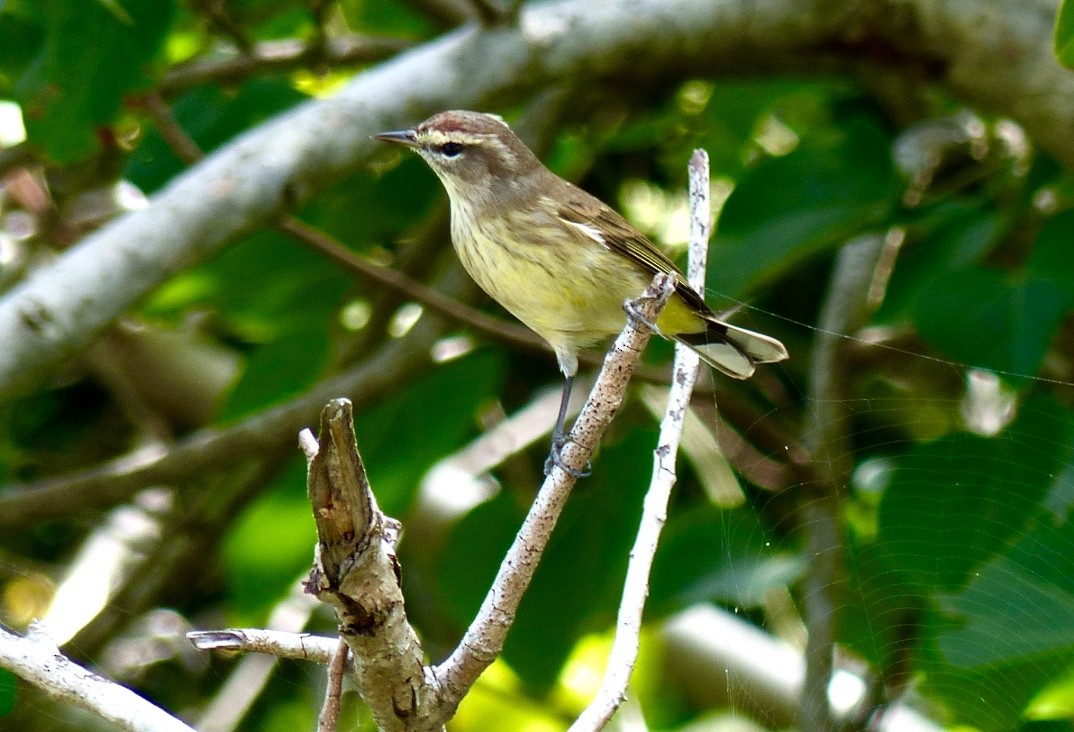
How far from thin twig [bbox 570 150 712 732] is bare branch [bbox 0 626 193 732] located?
1.81 ft

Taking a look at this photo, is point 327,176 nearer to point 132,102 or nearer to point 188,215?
point 188,215

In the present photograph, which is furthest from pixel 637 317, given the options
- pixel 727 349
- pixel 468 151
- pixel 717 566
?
pixel 717 566

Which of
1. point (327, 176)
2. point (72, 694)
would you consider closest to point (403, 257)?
point (327, 176)

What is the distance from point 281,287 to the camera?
12.1 ft

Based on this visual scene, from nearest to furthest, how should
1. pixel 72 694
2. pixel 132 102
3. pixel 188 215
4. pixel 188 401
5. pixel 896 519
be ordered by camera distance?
pixel 72 694 → pixel 188 215 → pixel 896 519 → pixel 132 102 → pixel 188 401

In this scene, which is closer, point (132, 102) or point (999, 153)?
point (132, 102)

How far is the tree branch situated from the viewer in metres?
2.53

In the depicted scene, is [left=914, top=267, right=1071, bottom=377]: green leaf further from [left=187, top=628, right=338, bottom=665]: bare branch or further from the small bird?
[left=187, top=628, right=338, bottom=665]: bare branch

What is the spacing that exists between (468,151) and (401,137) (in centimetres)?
16

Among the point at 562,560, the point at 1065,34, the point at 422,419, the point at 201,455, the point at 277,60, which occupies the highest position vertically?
the point at 1065,34

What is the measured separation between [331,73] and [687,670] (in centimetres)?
247

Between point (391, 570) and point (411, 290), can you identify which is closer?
point (391, 570)

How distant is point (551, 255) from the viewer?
273cm

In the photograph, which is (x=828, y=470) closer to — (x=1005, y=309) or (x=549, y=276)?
(x=1005, y=309)
